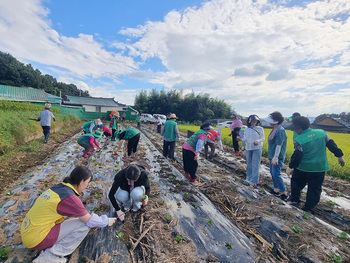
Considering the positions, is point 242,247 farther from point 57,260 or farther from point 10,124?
point 10,124

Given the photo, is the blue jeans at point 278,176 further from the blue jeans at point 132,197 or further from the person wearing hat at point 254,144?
the blue jeans at point 132,197

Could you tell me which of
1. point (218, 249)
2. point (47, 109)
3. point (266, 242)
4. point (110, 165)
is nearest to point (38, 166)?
point (110, 165)

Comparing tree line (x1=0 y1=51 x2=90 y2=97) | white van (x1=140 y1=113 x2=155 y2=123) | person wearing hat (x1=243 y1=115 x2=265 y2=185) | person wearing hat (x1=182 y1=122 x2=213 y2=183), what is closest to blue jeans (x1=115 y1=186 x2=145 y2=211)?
person wearing hat (x1=182 y1=122 x2=213 y2=183)

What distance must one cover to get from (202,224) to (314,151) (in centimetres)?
259

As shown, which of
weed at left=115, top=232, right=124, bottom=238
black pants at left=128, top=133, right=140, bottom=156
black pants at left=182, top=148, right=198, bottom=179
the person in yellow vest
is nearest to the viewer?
the person in yellow vest

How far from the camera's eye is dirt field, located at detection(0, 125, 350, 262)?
2.51 meters

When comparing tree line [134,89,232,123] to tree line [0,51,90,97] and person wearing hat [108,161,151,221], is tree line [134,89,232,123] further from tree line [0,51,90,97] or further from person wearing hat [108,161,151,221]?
tree line [0,51,90,97]

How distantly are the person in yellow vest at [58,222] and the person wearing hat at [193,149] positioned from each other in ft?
9.90

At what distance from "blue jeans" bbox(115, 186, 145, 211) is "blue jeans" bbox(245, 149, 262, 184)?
3.22 metres

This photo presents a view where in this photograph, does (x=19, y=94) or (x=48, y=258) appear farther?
(x=19, y=94)

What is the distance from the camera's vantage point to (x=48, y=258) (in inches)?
85.7

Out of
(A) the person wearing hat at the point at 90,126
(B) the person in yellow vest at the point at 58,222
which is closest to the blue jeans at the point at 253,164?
(B) the person in yellow vest at the point at 58,222

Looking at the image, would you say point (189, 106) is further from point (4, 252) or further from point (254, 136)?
point (4, 252)

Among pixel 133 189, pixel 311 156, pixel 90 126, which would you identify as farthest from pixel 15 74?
pixel 311 156
